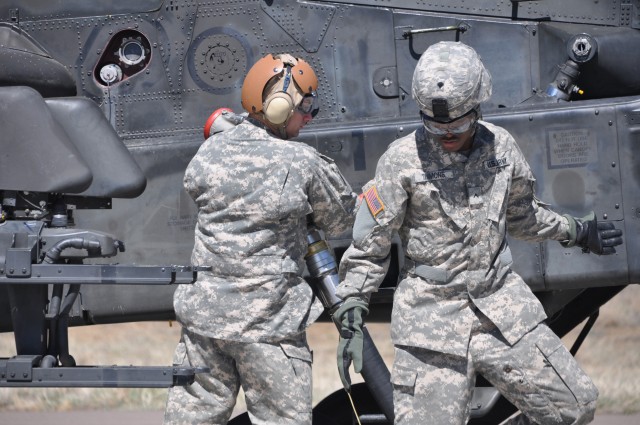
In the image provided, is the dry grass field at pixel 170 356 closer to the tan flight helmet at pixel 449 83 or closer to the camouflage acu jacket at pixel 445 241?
the camouflage acu jacket at pixel 445 241

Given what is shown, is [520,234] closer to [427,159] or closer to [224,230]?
[427,159]

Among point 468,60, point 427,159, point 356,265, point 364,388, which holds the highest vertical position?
point 468,60

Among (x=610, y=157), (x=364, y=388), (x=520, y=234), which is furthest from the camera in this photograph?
(x=364, y=388)

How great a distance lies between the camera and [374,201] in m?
4.43

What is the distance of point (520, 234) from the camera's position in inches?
183

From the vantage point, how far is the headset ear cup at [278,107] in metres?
4.62

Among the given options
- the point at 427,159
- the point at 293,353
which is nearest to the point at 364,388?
the point at 293,353

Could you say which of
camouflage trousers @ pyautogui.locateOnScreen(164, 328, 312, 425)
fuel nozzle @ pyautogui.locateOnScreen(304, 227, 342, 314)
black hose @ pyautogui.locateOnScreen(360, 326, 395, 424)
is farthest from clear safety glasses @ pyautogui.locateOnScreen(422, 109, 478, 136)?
black hose @ pyautogui.locateOnScreen(360, 326, 395, 424)

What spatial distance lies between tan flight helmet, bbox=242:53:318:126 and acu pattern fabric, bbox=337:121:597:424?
0.43m

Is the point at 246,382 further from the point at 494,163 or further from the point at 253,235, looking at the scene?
the point at 494,163

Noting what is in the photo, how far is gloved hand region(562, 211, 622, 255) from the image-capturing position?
470cm

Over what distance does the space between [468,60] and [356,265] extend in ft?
2.62

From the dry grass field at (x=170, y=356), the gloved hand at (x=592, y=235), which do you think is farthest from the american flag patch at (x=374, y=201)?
the dry grass field at (x=170, y=356)

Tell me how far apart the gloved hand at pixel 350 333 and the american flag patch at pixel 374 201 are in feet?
1.02
